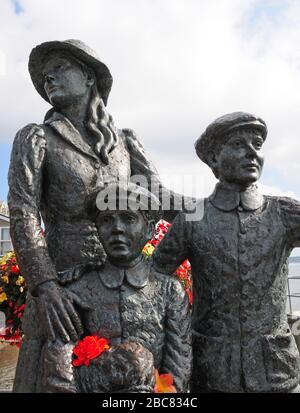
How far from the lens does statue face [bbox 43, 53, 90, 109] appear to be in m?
2.88

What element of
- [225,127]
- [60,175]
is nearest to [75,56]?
[60,175]

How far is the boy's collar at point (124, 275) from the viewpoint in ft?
7.69

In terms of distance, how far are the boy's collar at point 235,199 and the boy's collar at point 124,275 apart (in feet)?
1.83

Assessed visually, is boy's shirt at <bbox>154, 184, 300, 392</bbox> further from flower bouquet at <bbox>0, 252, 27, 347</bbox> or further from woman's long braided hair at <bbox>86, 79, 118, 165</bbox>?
flower bouquet at <bbox>0, 252, 27, 347</bbox>

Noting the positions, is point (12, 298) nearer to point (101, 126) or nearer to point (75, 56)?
point (101, 126)

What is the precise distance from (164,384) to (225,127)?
130 centimetres

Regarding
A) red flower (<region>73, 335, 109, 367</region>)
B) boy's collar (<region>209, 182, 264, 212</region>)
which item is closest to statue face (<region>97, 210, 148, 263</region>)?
red flower (<region>73, 335, 109, 367</region>)

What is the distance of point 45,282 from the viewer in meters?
2.31

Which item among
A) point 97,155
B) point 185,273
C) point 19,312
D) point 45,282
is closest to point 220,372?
point 45,282

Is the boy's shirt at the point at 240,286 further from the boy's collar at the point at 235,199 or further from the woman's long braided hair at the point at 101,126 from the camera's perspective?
the woman's long braided hair at the point at 101,126

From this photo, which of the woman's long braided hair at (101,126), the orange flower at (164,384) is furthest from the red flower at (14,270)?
the orange flower at (164,384)

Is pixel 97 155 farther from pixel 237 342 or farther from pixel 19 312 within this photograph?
pixel 19 312

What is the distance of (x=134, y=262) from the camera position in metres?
2.40

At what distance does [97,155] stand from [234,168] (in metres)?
0.78
